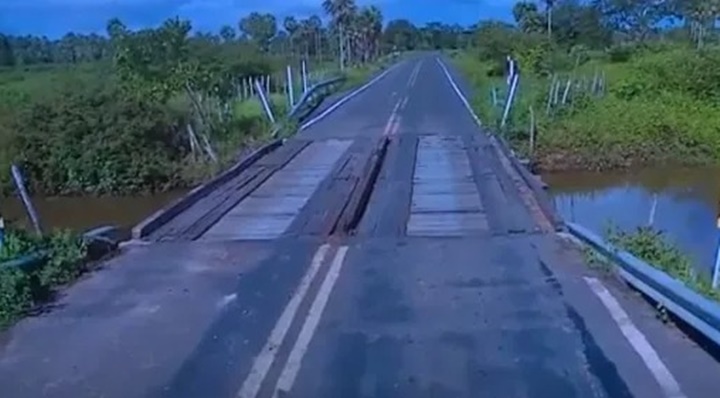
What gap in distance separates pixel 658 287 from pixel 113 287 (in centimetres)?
532

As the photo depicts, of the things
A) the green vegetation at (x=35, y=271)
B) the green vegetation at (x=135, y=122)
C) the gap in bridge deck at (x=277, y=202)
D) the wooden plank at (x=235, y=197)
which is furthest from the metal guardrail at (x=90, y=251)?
the green vegetation at (x=135, y=122)

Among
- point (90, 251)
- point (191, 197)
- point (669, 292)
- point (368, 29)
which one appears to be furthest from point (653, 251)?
point (368, 29)

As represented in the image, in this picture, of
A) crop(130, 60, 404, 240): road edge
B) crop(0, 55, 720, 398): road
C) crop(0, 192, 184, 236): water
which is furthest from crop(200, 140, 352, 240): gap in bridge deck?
crop(0, 192, 184, 236): water

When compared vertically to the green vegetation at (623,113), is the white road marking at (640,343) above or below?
above

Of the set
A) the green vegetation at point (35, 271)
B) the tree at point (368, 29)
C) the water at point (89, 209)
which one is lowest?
the tree at point (368, 29)

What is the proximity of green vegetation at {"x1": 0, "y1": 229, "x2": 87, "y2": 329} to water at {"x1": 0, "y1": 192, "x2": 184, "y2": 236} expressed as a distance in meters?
13.1

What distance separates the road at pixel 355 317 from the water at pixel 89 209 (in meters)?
10.7

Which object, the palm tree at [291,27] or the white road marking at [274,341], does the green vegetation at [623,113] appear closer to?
the white road marking at [274,341]

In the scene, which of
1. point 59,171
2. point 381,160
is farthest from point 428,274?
point 59,171

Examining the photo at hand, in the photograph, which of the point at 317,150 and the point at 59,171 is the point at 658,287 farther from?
the point at 59,171

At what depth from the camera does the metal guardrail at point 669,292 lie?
23.3 feet

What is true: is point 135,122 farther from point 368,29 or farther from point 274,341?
point 368,29

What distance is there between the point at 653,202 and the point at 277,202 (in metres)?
10.5

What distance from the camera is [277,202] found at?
15.8m
